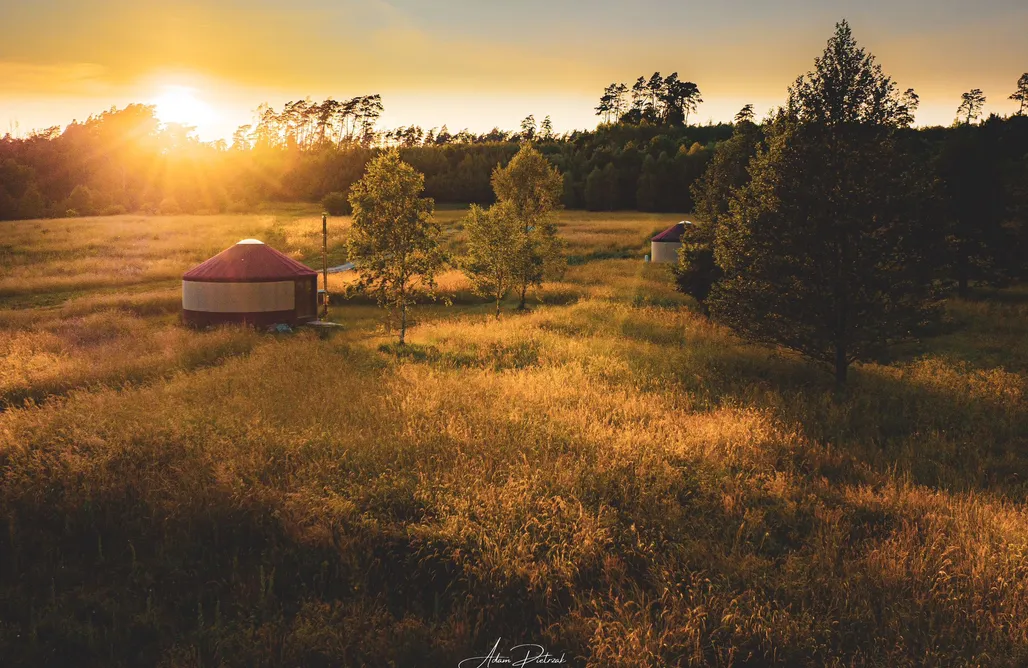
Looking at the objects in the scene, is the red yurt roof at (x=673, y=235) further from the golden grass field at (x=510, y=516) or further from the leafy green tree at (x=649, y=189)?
the leafy green tree at (x=649, y=189)

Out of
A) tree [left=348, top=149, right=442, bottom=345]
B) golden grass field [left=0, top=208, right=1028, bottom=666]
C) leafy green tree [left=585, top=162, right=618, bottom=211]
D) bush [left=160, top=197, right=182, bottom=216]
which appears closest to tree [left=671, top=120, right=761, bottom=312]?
golden grass field [left=0, top=208, right=1028, bottom=666]

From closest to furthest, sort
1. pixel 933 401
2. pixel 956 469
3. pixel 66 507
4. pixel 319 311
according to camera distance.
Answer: pixel 66 507, pixel 956 469, pixel 933 401, pixel 319 311

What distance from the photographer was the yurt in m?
23.8

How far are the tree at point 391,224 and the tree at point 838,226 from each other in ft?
32.3

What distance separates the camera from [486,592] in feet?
18.7

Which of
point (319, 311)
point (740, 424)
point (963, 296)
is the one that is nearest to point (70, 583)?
point (740, 424)

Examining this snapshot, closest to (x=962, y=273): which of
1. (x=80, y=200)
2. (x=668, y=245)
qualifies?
(x=668, y=245)

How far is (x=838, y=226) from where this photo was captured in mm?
13055

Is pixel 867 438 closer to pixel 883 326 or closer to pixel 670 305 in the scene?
pixel 883 326

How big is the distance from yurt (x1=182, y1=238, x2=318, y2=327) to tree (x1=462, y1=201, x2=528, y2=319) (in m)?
7.03

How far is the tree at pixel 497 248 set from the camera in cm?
2589

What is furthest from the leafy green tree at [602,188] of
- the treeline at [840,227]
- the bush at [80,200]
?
the treeline at [840,227]

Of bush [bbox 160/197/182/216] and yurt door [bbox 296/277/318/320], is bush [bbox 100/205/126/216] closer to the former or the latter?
bush [bbox 160/197/182/216]

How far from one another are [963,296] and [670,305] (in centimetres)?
1349
